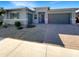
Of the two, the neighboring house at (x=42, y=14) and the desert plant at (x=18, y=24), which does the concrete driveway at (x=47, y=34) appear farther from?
the neighboring house at (x=42, y=14)

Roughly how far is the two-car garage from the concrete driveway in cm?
21

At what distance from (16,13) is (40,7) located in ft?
4.61

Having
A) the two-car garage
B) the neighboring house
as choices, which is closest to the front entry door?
the neighboring house

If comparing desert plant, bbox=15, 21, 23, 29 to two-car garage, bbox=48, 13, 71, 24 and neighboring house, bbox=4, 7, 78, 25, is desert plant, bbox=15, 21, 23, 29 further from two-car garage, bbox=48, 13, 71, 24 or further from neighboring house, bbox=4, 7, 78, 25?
two-car garage, bbox=48, 13, 71, 24

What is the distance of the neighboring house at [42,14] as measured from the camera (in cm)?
789

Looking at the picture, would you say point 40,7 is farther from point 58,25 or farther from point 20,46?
point 20,46

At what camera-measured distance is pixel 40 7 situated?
7859 millimetres

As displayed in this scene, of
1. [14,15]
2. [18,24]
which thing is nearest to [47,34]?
[18,24]

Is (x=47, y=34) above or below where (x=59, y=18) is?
below

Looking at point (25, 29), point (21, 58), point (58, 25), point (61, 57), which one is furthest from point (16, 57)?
point (58, 25)

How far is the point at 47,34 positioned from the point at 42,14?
111 cm

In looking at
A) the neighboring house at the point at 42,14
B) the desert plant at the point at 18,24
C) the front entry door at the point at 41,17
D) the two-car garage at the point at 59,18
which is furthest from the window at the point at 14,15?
the two-car garage at the point at 59,18

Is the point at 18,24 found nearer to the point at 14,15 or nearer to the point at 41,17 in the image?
the point at 14,15

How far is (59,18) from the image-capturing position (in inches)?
318
